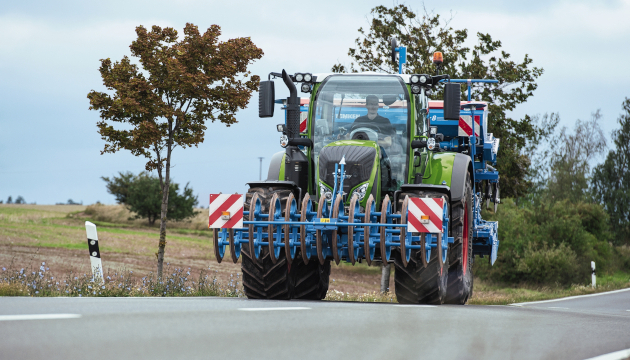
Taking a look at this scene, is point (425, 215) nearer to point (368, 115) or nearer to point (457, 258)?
point (457, 258)

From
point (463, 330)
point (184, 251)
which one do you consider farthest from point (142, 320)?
point (184, 251)

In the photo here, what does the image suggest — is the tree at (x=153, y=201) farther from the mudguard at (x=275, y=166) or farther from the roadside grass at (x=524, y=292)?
the mudguard at (x=275, y=166)

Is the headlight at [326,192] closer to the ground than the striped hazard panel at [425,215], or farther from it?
farther from it

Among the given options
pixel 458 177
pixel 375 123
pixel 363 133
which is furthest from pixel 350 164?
pixel 458 177

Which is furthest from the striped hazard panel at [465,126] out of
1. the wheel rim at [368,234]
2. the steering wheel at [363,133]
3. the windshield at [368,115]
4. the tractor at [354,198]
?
the wheel rim at [368,234]

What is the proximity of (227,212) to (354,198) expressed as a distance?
5.21 feet

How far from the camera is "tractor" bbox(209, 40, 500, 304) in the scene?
8562 mm

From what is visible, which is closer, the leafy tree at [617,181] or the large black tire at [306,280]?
the large black tire at [306,280]

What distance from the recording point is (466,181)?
1127 centimetres

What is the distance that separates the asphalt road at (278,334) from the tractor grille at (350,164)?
247 centimetres

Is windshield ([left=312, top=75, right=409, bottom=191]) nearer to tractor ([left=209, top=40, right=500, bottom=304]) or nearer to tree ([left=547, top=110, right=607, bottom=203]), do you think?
tractor ([left=209, top=40, right=500, bottom=304])

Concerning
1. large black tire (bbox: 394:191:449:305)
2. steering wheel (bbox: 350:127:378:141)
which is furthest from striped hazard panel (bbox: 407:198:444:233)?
steering wheel (bbox: 350:127:378:141)

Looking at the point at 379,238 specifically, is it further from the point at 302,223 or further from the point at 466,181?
the point at 466,181

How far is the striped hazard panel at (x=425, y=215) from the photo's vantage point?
847cm
